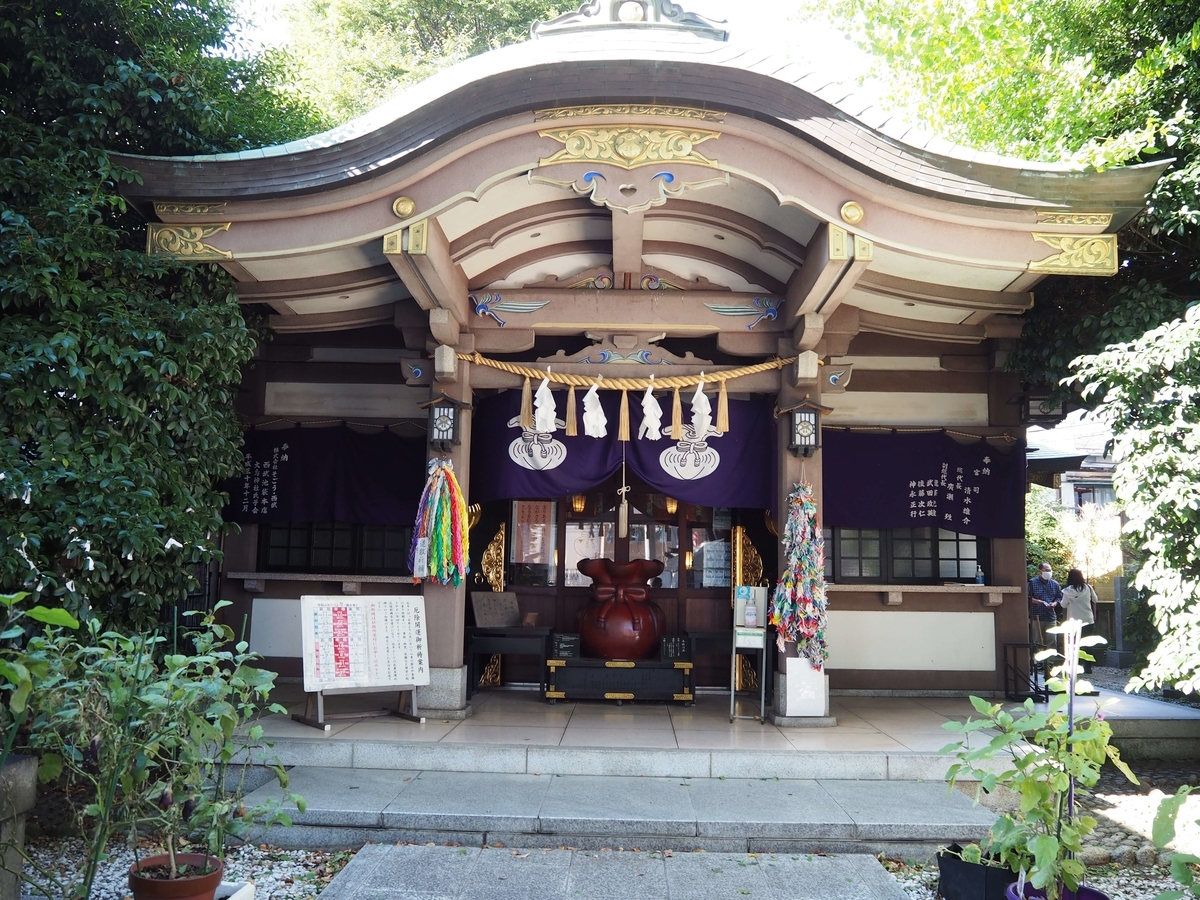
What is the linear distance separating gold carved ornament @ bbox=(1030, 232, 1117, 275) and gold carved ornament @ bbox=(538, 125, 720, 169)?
2.58m

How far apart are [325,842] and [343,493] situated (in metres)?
4.18

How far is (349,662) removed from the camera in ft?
22.5

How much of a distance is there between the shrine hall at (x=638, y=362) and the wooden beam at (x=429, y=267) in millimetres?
33

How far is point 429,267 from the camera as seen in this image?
6.46m

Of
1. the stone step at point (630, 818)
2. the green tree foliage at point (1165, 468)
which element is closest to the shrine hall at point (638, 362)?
the green tree foliage at point (1165, 468)

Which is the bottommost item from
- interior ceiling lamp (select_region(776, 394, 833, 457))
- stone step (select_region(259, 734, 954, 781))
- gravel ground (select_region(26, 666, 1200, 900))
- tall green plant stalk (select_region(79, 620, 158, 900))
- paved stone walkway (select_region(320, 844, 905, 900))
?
gravel ground (select_region(26, 666, 1200, 900))

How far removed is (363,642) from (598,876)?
3044 millimetres

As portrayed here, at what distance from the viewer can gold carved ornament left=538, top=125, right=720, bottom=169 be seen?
20.1ft

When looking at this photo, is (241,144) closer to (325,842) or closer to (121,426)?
(121,426)

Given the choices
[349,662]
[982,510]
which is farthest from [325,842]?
[982,510]

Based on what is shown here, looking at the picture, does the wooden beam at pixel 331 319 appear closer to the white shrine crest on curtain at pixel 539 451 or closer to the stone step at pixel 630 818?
the white shrine crest on curtain at pixel 539 451

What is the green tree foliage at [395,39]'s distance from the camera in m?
18.4

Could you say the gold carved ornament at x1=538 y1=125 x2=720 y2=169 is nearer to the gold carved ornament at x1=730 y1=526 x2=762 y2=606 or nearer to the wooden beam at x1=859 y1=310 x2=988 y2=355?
the wooden beam at x1=859 y1=310 x2=988 y2=355

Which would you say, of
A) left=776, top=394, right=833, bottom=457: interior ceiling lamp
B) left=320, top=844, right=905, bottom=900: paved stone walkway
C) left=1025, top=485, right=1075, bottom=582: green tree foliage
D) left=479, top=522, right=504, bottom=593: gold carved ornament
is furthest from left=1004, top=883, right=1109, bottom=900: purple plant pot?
left=1025, top=485, right=1075, bottom=582: green tree foliage
